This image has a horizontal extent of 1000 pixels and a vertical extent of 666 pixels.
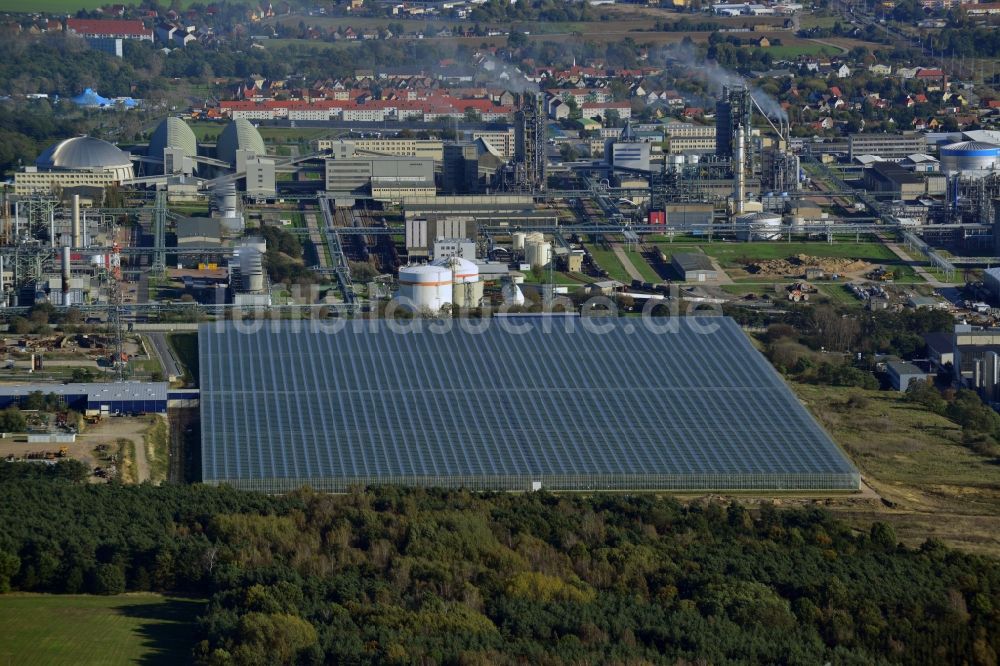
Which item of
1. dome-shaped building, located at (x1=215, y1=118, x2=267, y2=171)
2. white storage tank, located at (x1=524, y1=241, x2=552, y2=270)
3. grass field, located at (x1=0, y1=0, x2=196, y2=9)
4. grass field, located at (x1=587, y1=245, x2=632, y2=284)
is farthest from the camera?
grass field, located at (x1=0, y1=0, x2=196, y2=9)

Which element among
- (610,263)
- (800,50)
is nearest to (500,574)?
(610,263)

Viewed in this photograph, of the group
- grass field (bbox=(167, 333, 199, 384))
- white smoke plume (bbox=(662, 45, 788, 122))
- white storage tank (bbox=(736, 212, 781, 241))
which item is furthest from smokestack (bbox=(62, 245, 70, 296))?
white smoke plume (bbox=(662, 45, 788, 122))

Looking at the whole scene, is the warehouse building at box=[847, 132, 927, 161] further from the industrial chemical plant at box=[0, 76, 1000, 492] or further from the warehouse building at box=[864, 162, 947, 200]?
the warehouse building at box=[864, 162, 947, 200]

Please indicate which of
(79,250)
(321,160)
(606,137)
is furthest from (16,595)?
(606,137)

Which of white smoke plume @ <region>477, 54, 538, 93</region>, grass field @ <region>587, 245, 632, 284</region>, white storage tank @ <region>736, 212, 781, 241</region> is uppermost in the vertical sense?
white smoke plume @ <region>477, 54, 538, 93</region>

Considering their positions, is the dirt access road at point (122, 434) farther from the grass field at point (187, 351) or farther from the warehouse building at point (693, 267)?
the warehouse building at point (693, 267)

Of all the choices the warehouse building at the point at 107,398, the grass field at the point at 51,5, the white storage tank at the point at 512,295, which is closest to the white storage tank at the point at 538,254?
the white storage tank at the point at 512,295
